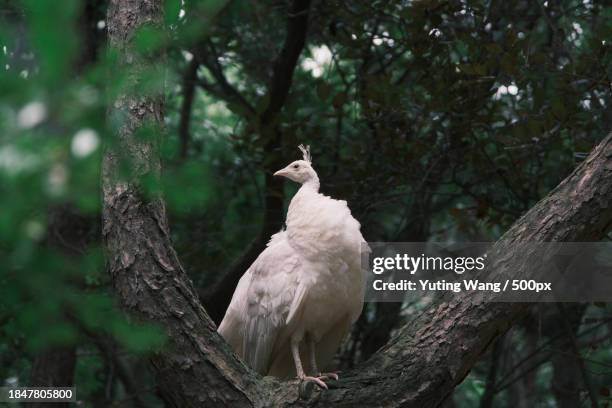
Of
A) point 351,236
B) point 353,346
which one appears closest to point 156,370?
point 351,236

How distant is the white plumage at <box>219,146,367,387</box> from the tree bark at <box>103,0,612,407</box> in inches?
16.5

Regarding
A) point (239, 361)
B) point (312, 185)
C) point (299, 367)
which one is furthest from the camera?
point (312, 185)

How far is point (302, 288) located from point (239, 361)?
0.71 m

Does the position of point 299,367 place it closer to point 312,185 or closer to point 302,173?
point 312,185

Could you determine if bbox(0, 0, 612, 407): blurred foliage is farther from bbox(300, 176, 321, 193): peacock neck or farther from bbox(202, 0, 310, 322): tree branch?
bbox(300, 176, 321, 193): peacock neck

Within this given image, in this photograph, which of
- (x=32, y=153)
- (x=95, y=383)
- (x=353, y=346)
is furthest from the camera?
(x=95, y=383)

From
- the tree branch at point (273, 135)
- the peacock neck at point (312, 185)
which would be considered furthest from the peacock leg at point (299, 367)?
the tree branch at point (273, 135)

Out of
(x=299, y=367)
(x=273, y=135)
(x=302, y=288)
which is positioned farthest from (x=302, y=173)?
(x=273, y=135)

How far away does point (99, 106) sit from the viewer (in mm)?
1888

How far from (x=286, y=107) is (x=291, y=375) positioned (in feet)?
9.01

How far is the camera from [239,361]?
409cm

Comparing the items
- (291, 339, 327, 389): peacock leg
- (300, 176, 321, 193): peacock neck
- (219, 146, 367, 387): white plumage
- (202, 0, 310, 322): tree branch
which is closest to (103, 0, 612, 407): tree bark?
(291, 339, 327, 389): peacock leg

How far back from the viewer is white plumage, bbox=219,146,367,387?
459 cm

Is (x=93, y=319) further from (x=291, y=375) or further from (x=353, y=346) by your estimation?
(x=353, y=346)
